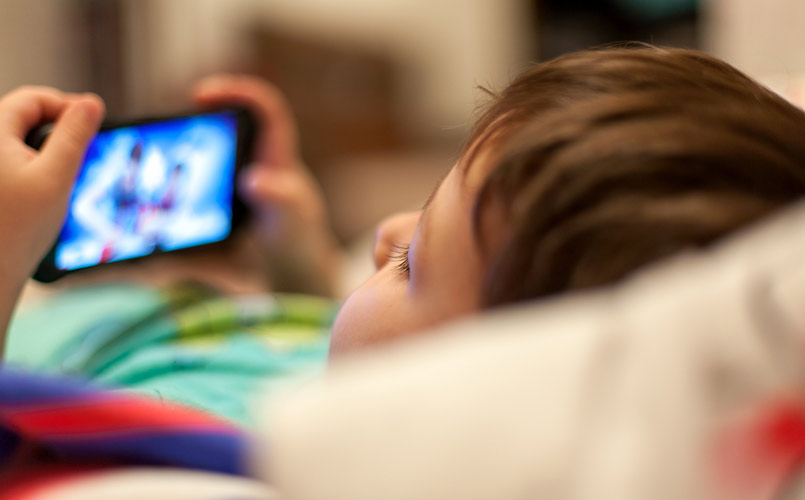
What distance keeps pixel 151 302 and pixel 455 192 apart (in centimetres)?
55

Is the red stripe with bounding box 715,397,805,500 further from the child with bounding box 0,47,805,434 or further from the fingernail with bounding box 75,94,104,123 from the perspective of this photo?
the fingernail with bounding box 75,94,104,123

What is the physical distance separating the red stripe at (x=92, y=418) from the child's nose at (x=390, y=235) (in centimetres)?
20

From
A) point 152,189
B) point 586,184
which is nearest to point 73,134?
point 152,189

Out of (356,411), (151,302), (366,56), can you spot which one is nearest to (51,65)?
(366,56)

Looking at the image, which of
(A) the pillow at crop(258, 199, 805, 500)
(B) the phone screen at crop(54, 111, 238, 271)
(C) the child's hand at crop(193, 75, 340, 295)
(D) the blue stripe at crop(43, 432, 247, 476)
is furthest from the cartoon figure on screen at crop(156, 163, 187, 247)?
(A) the pillow at crop(258, 199, 805, 500)

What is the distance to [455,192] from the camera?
1.30 feet

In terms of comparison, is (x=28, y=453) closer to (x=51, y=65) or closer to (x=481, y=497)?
(x=481, y=497)

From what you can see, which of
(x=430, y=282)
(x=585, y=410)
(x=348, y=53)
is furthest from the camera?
(x=348, y=53)

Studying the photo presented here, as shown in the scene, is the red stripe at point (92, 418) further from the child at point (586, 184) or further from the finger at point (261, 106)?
the finger at point (261, 106)

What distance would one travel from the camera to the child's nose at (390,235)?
521mm

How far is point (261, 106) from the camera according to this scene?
0.93m

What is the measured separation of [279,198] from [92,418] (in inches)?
24.9

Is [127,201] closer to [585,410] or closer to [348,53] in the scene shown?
[585,410]

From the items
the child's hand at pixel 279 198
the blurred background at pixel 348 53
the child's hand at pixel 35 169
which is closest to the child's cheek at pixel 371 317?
the child's hand at pixel 35 169
